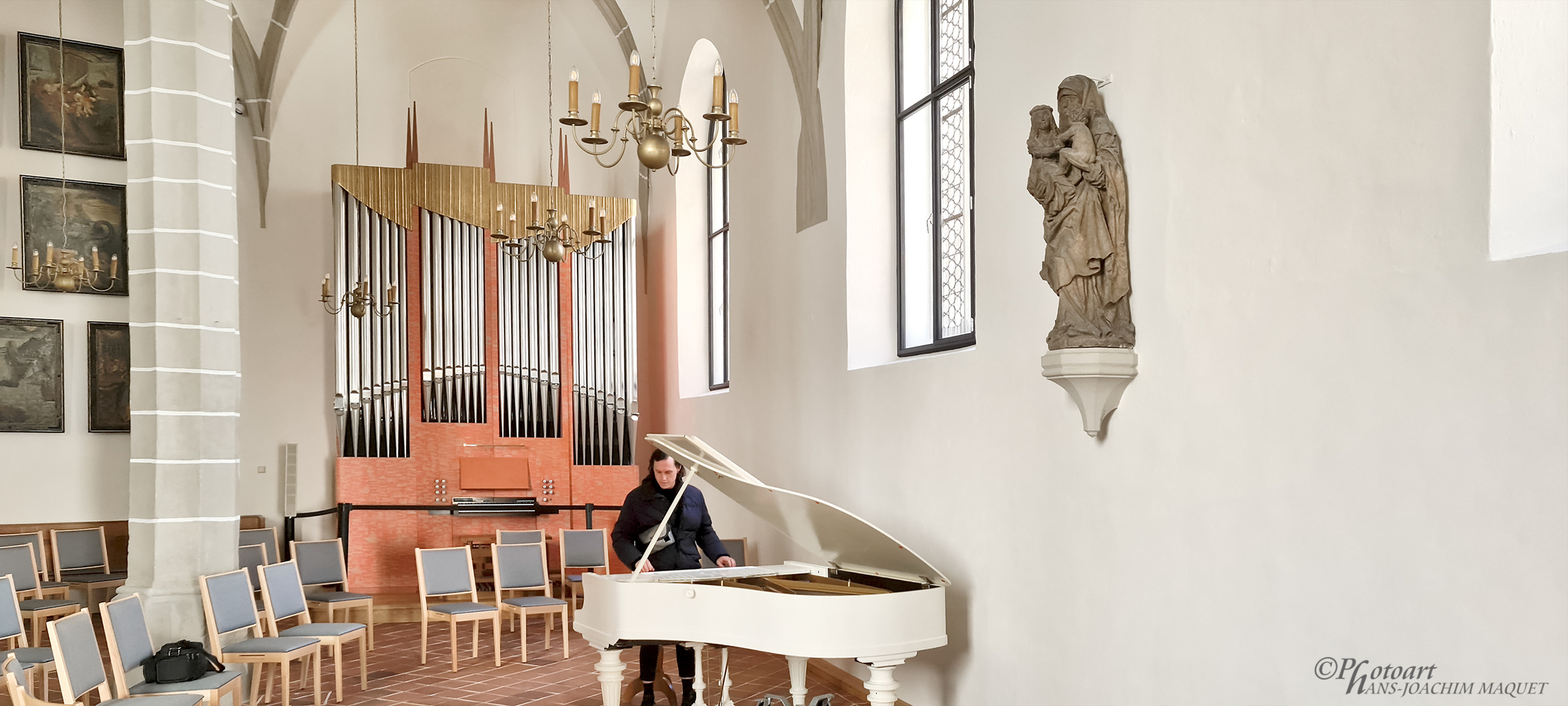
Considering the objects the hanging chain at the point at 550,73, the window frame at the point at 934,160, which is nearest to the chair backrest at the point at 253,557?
the hanging chain at the point at 550,73

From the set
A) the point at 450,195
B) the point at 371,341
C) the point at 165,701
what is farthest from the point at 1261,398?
the point at 371,341

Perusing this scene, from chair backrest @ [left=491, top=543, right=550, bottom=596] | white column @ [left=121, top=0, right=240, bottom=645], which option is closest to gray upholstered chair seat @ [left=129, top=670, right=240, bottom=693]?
white column @ [left=121, top=0, right=240, bottom=645]

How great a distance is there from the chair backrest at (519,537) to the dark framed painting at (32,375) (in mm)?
3769

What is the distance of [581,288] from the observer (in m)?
10.1

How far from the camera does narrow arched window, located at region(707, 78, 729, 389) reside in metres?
9.19

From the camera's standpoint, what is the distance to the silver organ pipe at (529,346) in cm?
983

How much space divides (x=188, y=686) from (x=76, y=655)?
22.1 inches

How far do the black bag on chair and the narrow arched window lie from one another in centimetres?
494

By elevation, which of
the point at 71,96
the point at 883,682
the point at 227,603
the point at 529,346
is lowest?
the point at 883,682

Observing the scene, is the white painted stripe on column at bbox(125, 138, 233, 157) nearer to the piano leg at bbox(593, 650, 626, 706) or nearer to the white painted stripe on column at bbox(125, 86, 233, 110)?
the white painted stripe on column at bbox(125, 86, 233, 110)

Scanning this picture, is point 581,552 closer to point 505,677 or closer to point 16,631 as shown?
point 505,677

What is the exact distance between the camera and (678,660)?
5750 mm

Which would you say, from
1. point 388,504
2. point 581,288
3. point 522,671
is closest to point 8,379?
point 388,504

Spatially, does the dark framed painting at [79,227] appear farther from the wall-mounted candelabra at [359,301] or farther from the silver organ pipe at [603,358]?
the silver organ pipe at [603,358]
